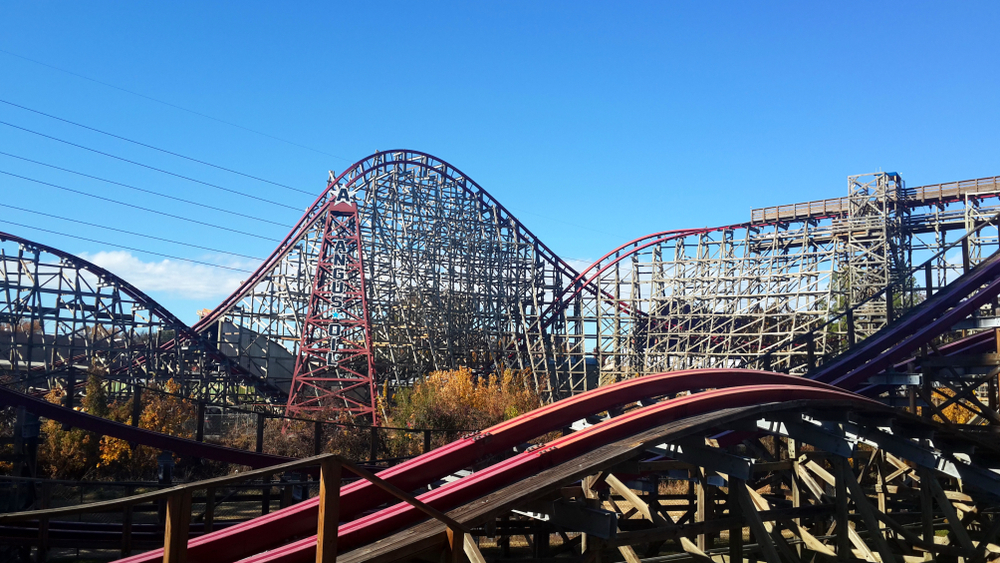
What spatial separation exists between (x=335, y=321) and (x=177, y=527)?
13.7 metres

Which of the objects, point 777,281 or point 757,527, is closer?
point 757,527

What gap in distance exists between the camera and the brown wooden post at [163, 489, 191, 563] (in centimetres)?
293

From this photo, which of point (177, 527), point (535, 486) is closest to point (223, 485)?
point (177, 527)

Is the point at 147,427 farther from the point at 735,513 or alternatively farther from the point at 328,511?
the point at 328,511

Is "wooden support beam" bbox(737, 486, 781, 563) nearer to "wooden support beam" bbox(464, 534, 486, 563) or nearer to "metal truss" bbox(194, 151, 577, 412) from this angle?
"wooden support beam" bbox(464, 534, 486, 563)

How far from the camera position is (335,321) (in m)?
16.5

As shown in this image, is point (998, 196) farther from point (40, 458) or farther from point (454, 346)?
point (40, 458)

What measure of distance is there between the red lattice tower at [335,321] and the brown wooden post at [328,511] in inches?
480

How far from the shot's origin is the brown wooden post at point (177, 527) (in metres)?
2.93

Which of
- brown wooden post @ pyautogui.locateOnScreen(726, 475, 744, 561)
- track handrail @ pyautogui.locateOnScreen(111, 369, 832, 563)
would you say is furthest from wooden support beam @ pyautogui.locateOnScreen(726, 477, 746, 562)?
track handrail @ pyautogui.locateOnScreen(111, 369, 832, 563)

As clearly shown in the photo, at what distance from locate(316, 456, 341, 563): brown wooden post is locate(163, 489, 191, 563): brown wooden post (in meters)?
0.49

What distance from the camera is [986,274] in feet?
35.0

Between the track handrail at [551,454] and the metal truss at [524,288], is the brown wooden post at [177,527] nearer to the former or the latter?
the track handrail at [551,454]

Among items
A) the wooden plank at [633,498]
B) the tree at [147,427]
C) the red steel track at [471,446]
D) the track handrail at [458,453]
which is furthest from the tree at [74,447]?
the wooden plank at [633,498]
